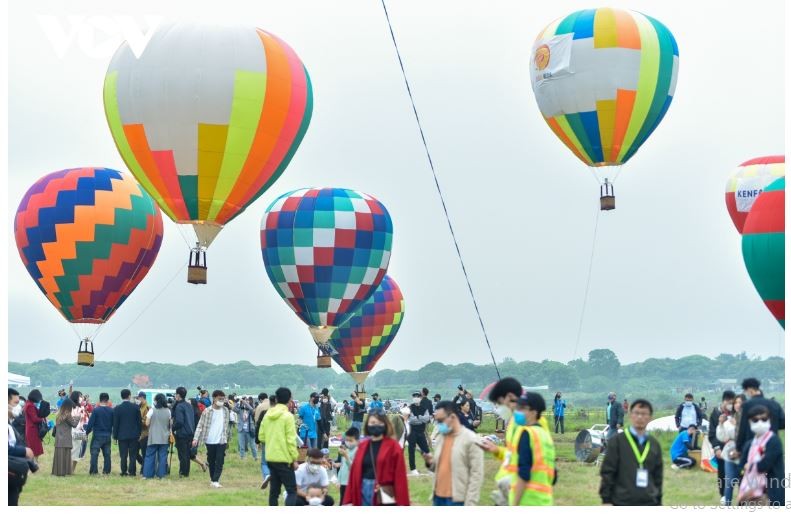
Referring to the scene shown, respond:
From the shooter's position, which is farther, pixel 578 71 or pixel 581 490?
pixel 578 71

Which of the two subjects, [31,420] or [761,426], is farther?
[31,420]

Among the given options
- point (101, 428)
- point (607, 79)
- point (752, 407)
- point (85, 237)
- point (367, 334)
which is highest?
point (607, 79)

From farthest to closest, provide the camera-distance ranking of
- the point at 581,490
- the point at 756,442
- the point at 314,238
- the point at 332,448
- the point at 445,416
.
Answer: the point at 314,238, the point at 332,448, the point at 581,490, the point at 756,442, the point at 445,416

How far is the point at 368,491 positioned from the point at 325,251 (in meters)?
21.9

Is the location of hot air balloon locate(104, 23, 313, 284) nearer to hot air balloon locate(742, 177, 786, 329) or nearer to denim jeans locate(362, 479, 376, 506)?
hot air balloon locate(742, 177, 786, 329)

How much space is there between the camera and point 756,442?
1033 centimetres

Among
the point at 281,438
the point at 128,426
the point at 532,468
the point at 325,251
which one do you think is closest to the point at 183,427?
the point at 128,426

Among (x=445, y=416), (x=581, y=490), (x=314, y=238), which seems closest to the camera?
(x=445, y=416)

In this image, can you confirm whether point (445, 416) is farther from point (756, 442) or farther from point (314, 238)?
point (314, 238)

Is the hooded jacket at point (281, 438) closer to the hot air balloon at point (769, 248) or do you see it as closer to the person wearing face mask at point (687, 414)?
the person wearing face mask at point (687, 414)

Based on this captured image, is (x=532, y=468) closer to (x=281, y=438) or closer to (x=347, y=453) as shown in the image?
(x=347, y=453)

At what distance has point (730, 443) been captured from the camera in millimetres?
12461
